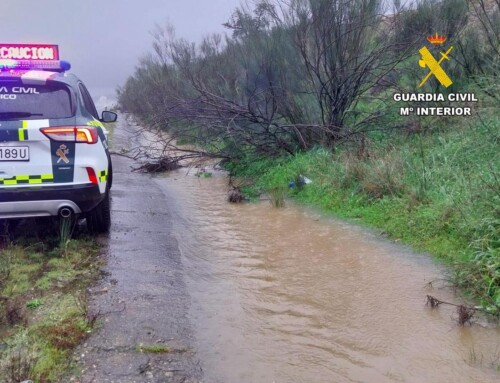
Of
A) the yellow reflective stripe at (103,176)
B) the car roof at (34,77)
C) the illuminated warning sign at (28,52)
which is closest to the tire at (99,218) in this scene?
the yellow reflective stripe at (103,176)

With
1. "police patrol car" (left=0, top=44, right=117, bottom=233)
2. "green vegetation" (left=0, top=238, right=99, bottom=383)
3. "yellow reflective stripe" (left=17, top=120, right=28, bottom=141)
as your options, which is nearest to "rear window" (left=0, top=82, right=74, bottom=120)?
"police patrol car" (left=0, top=44, right=117, bottom=233)

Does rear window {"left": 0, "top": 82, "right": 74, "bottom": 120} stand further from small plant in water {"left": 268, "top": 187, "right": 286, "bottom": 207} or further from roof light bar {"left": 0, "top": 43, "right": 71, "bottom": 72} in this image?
small plant in water {"left": 268, "top": 187, "right": 286, "bottom": 207}

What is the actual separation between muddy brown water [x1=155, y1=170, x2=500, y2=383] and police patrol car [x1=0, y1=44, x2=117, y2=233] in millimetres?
1362

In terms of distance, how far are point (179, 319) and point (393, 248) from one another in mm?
2805

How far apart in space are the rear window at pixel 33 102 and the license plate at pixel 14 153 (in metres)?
0.28

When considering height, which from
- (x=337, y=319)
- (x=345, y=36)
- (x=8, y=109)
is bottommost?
(x=337, y=319)

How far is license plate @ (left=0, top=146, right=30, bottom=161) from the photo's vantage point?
455 cm

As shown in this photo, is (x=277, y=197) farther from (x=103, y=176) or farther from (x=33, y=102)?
(x=33, y=102)

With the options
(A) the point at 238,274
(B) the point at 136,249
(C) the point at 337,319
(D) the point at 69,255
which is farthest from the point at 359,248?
(D) the point at 69,255

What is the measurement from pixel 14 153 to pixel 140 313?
192 centimetres

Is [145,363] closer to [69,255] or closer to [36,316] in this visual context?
[36,316]

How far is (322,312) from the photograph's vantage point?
415 centimetres

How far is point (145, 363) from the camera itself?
3166 millimetres

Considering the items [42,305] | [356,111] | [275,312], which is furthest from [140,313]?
[356,111]
